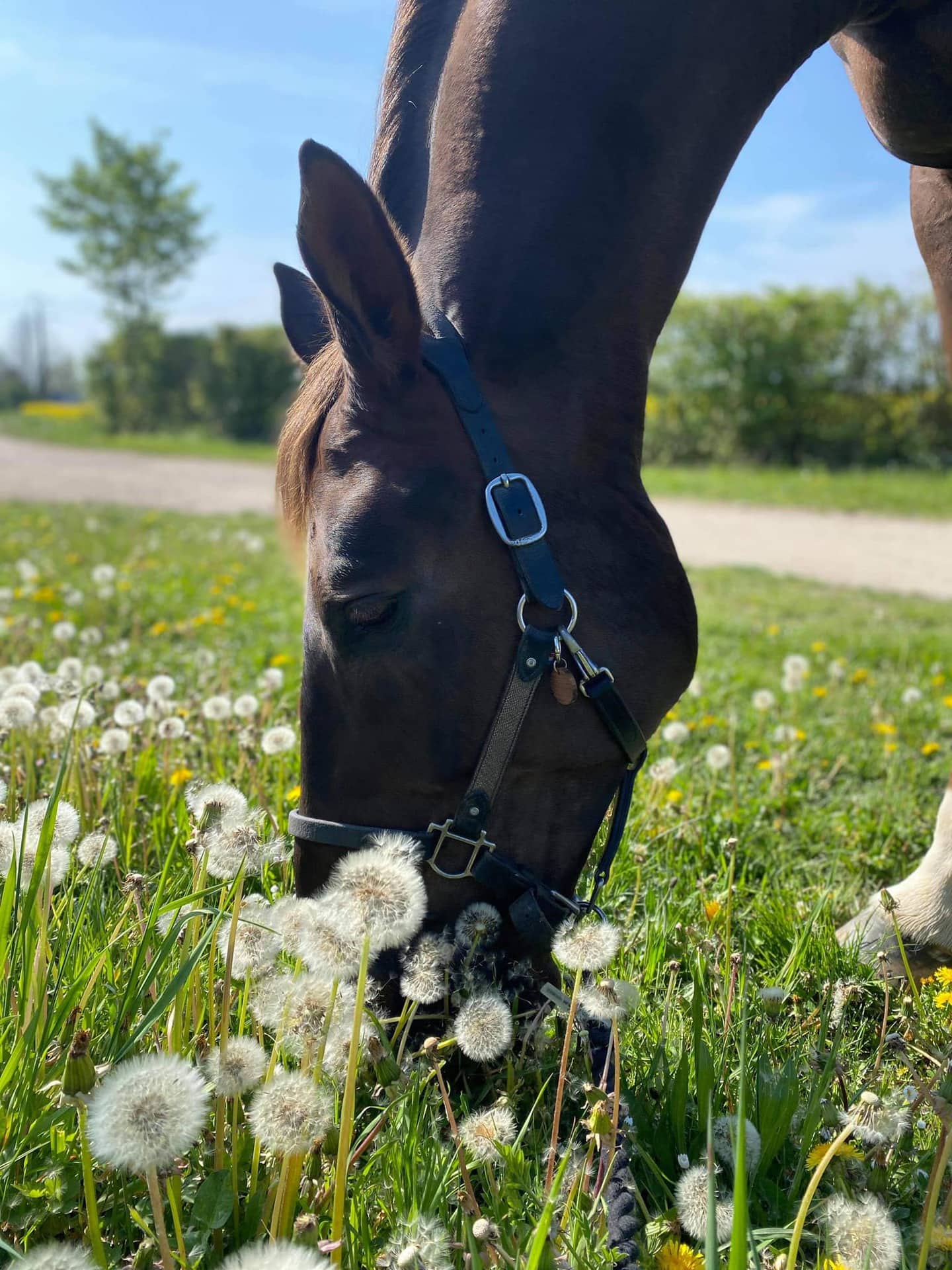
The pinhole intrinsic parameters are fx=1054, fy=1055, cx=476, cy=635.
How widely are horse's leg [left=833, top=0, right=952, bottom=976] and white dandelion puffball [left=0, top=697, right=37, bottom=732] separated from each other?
1999 mm

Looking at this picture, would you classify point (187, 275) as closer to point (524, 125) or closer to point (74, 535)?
point (74, 535)

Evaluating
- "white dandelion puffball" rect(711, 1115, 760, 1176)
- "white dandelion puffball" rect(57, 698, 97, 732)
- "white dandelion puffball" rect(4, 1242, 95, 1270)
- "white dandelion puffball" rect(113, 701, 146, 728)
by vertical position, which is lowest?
"white dandelion puffball" rect(711, 1115, 760, 1176)

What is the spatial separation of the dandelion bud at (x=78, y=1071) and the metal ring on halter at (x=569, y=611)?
1040 mm

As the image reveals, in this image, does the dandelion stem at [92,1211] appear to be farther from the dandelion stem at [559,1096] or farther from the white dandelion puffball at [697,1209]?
the white dandelion puffball at [697,1209]

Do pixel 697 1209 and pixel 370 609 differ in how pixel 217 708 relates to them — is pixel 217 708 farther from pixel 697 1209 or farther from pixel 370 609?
pixel 697 1209

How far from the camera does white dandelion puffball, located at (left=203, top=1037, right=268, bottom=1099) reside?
136 centimetres

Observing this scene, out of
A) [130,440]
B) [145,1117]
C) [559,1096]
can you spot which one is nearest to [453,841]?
[559,1096]

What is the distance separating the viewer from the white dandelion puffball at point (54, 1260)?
1102 mm

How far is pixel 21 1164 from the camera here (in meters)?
1.43

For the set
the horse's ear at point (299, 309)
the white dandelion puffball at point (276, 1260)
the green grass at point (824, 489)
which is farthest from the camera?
the green grass at point (824, 489)

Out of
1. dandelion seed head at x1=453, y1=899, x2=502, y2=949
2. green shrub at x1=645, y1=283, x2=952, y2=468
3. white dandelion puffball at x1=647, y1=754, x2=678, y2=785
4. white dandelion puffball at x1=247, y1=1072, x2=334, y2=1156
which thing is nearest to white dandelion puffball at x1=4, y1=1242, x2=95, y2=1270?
white dandelion puffball at x1=247, y1=1072, x2=334, y2=1156

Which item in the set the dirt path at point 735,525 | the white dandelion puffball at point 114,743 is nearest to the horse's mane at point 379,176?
the white dandelion puffball at point 114,743

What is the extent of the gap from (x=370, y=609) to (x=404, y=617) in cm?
7

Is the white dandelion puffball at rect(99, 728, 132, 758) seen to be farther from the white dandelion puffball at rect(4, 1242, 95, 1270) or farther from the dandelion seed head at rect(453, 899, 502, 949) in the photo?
the white dandelion puffball at rect(4, 1242, 95, 1270)
